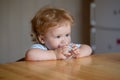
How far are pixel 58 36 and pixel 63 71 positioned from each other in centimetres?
47

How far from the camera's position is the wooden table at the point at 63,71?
840mm

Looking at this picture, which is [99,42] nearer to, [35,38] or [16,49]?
[16,49]

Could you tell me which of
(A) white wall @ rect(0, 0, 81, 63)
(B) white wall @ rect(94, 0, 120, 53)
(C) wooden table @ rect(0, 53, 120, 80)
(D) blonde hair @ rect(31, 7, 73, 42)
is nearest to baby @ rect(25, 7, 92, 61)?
(D) blonde hair @ rect(31, 7, 73, 42)

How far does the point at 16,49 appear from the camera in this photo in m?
3.25

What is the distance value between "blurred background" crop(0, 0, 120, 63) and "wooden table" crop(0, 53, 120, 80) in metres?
1.86

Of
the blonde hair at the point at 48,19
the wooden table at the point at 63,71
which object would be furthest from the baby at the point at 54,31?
the wooden table at the point at 63,71

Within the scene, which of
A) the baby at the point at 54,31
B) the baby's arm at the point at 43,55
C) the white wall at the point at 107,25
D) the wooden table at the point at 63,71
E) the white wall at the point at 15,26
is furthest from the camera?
the white wall at the point at 15,26

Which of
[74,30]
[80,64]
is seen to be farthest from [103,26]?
[80,64]

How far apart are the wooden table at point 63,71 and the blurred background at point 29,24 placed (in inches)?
73.3

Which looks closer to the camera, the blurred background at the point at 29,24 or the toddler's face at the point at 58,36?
the toddler's face at the point at 58,36

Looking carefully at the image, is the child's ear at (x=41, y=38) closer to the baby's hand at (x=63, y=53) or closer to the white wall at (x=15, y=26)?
the baby's hand at (x=63, y=53)

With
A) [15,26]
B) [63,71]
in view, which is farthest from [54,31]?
[15,26]

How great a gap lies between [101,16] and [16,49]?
105cm

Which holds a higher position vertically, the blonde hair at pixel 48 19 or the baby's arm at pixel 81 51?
the blonde hair at pixel 48 19
